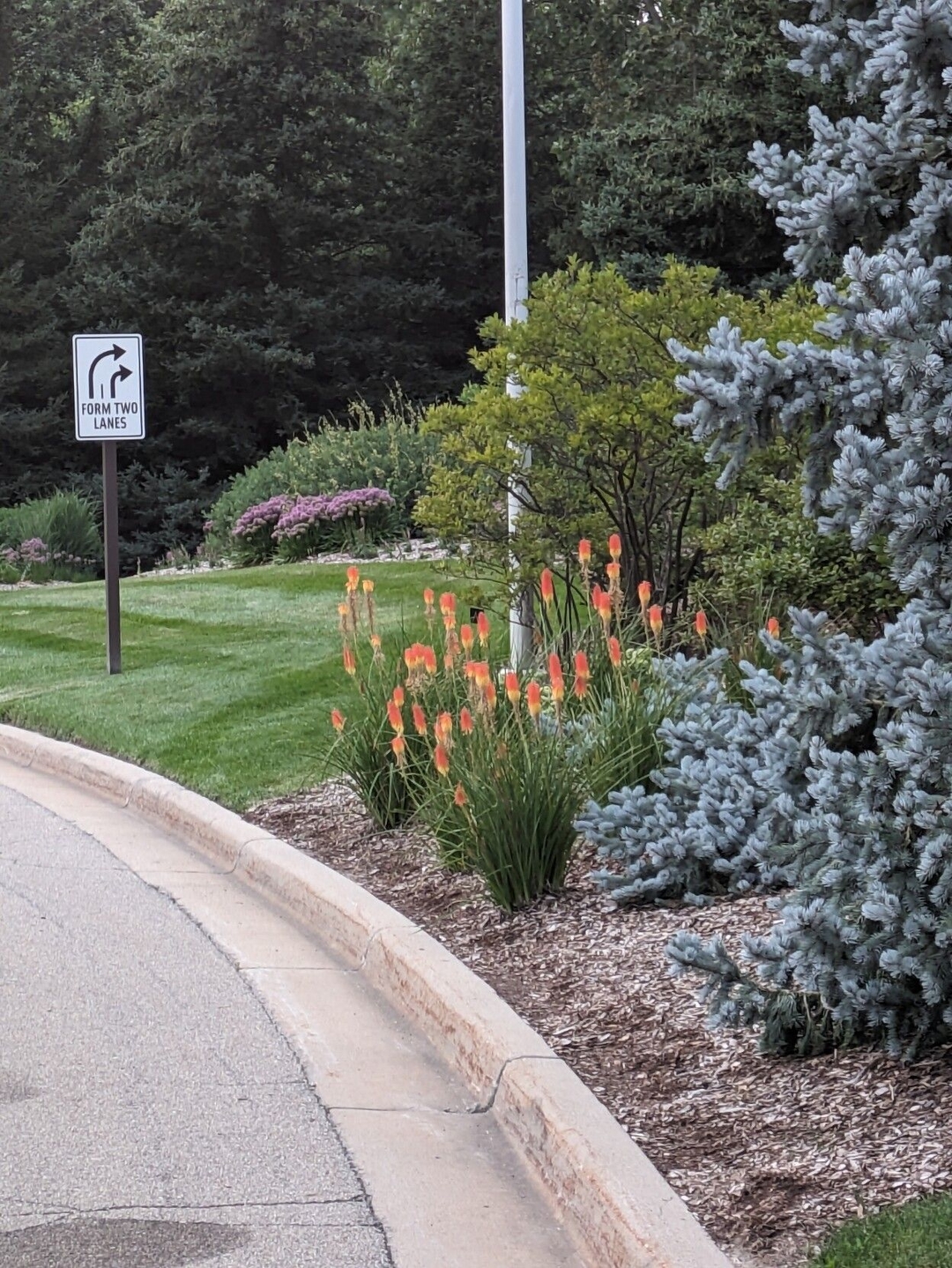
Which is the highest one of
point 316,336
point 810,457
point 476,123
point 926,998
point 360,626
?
point 476,123

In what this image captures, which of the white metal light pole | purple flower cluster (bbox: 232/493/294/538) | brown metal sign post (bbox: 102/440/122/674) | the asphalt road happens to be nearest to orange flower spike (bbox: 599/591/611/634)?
the asphalt road

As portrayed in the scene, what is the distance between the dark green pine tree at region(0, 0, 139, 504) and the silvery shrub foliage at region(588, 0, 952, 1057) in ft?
112

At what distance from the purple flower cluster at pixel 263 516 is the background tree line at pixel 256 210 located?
44.4 feet

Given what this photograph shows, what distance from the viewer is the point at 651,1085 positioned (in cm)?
456

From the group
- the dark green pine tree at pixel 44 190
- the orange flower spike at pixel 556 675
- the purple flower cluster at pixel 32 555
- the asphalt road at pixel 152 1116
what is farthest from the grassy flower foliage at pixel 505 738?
the dark green pine tree at pixel 44 190

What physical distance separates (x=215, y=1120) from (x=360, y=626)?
4772 millimetres

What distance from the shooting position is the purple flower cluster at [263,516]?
2181 centimetres

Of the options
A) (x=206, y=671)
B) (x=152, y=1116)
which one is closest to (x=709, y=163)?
(x=206, y=671)

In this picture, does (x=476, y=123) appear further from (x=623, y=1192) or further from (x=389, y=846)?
(x=623, y=1192)

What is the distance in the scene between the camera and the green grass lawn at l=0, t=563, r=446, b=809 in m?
9.56

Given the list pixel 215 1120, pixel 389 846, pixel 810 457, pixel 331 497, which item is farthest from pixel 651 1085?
pixel 331 497

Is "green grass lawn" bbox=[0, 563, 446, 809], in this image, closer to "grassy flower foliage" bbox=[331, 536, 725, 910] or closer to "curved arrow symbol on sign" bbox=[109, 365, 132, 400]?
"grassy flower foliage" bbox=[331, 536, 725, 910]

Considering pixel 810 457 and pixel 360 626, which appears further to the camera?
pixel 360 626

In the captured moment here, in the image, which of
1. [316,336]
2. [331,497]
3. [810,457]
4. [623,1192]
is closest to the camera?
[623,1192]
